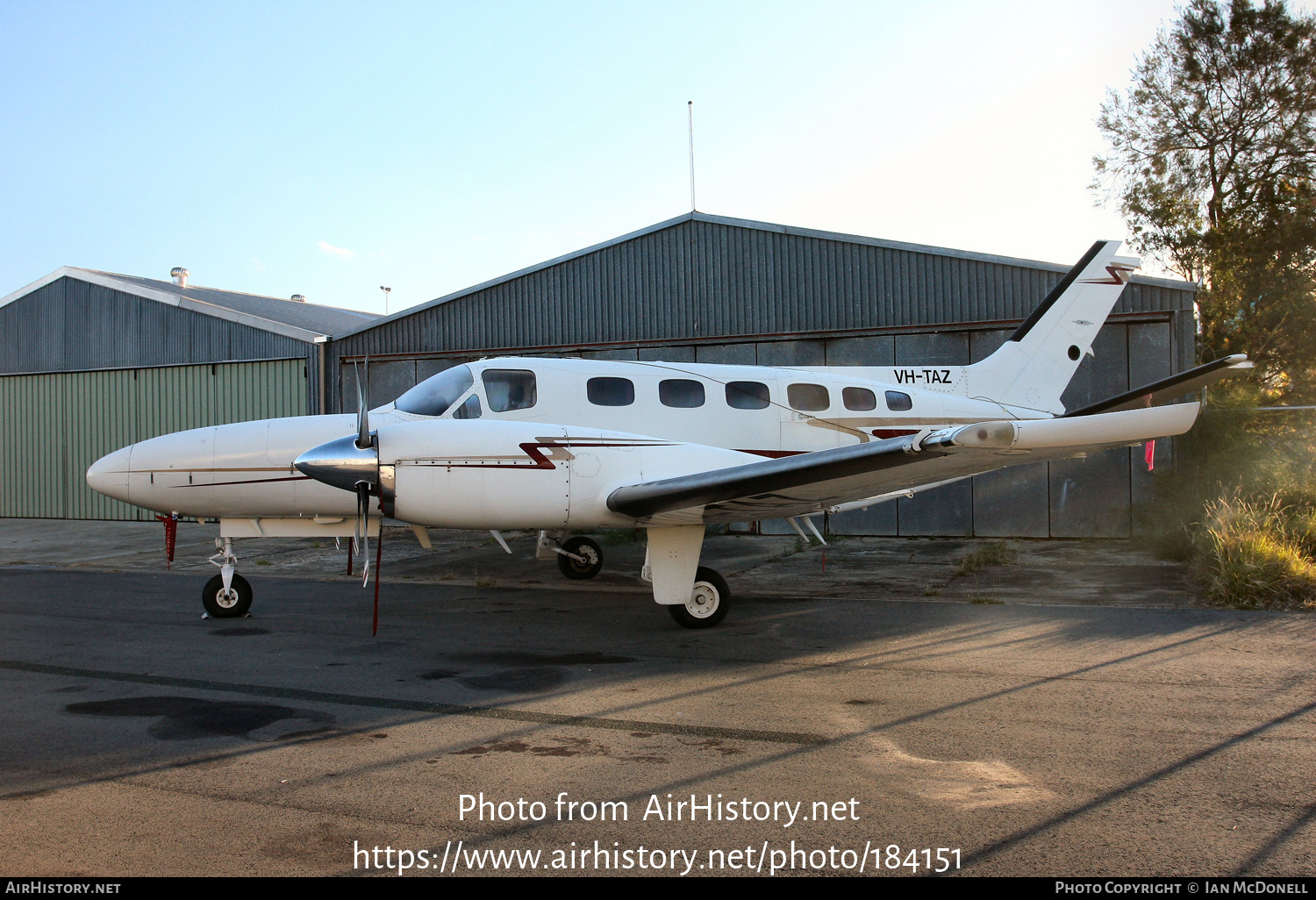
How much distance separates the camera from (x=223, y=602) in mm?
9422

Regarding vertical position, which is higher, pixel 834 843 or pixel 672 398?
pixel 672 398

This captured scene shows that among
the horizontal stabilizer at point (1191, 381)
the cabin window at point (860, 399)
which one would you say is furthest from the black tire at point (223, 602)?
the horizontal stabilizer at point (1191, 381)

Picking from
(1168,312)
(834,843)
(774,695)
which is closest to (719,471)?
(774,695)

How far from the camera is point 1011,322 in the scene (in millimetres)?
A: 15367

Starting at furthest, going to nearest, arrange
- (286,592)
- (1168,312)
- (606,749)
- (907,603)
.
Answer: (1168,312), (286,592), (907,603), (606,749)

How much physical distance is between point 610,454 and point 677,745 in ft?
12.9

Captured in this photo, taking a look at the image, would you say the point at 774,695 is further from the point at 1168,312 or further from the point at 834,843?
the point at 1168,312

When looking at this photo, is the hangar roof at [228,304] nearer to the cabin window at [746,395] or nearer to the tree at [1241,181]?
the cabin window at [746,395]

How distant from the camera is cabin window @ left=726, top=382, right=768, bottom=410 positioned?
10336 millimetres

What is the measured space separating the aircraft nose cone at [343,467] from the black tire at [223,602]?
2539mm

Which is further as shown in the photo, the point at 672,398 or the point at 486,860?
the point at 672,398

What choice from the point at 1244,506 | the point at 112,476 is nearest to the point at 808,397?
the point at 1244,506

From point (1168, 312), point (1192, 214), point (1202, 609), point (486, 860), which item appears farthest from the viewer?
point (1192, 214)

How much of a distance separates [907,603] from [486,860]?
7167 millimetres
